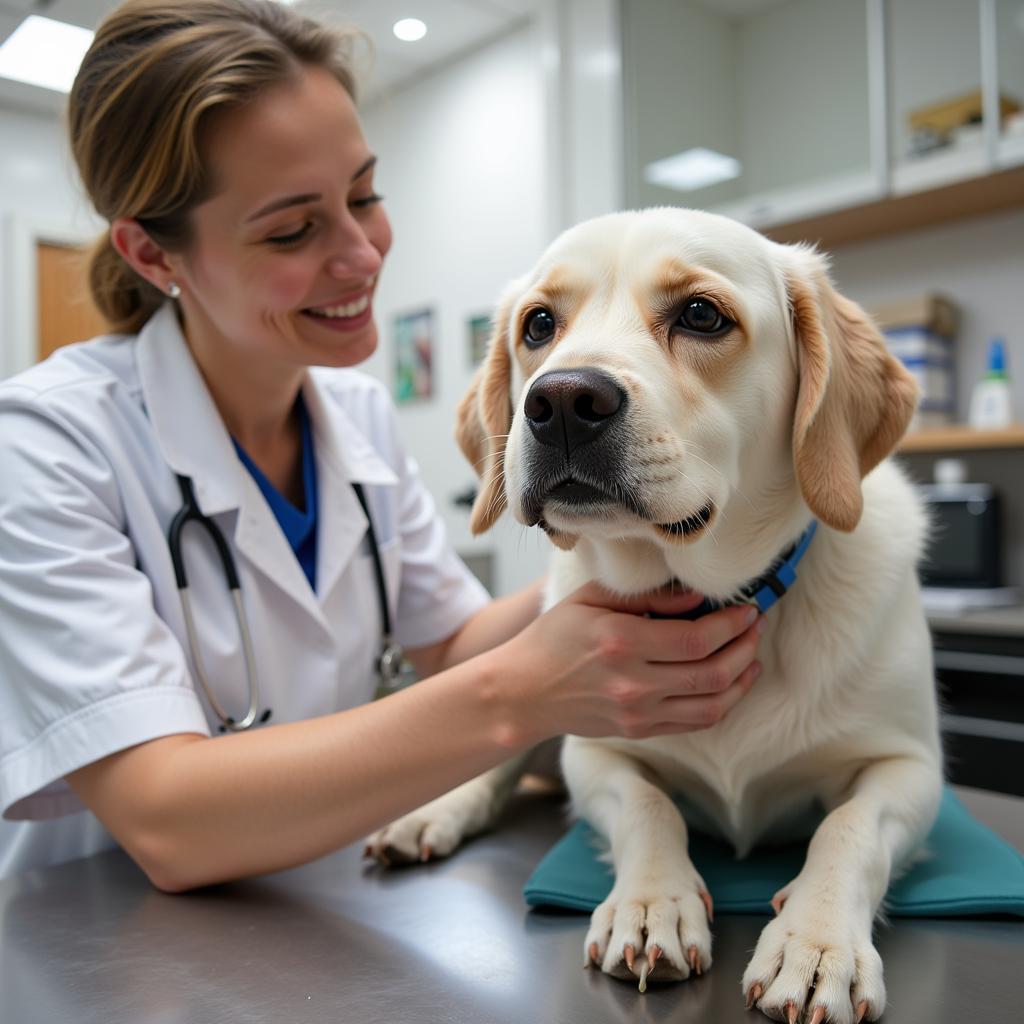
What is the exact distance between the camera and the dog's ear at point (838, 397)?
35.5 inches

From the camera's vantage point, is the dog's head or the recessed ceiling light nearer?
the dog's head

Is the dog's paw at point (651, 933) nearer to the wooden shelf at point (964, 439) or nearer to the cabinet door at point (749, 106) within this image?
the wooden shelf at point (964, 439)

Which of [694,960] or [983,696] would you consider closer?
[694,960]

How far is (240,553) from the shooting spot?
1258 mm

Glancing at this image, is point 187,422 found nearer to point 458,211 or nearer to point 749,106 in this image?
point 749,106

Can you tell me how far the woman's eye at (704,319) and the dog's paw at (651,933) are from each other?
52 cm

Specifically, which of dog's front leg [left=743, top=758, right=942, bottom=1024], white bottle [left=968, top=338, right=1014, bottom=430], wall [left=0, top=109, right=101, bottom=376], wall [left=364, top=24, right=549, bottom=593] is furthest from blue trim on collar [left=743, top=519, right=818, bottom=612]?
wall [left=0, top=109, right=101, bottom=376]

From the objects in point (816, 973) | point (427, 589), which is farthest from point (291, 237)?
point (816, 973)

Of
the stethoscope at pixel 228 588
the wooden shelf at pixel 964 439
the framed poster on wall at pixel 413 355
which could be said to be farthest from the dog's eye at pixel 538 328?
the framed poster on wall at pixel 413 355

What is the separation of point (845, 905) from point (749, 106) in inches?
122

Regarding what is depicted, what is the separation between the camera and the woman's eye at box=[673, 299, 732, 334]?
933mm

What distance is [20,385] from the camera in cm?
116

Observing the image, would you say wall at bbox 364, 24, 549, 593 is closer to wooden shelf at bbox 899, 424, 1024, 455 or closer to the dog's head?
wooden shelf at bbox 899, 424, 1024, 455

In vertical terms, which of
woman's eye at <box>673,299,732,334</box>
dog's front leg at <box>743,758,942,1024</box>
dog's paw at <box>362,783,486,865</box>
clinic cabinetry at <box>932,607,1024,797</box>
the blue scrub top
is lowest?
clinic cabinetry at <box>932,607,1024,797</box>
